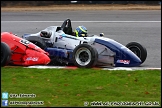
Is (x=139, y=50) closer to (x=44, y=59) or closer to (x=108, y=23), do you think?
(x=44, y=59)

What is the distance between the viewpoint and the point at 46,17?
71.4ft

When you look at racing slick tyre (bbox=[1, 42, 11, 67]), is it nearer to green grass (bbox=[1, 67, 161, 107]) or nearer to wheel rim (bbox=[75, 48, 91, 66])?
green grass (bbox=[1, 67, 161, 107])

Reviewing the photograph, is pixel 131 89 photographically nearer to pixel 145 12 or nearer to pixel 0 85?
pixel 0 85

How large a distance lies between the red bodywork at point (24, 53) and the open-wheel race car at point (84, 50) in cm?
47

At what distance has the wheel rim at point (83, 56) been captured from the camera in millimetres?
10719

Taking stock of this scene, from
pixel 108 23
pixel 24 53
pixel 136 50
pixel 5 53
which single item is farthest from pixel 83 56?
pixel 108 23

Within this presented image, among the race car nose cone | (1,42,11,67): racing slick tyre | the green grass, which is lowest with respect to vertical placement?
the green grass

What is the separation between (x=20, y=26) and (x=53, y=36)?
7575 mm

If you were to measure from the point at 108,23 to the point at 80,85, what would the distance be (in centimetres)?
1104

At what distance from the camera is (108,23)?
19.6 metres

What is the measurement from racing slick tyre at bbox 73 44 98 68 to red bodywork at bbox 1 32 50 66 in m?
0.67

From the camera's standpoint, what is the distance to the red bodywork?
1080 centimetres


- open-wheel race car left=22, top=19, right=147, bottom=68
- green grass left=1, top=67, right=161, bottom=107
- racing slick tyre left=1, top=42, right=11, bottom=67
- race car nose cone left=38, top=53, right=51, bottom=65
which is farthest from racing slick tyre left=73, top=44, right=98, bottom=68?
racing slick tyre left=1, top=42, right=11, bottom=67

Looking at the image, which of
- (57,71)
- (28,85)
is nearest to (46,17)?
(57,71)
